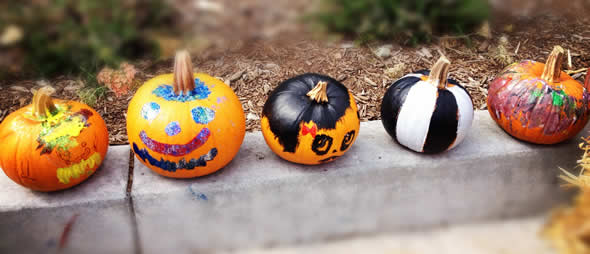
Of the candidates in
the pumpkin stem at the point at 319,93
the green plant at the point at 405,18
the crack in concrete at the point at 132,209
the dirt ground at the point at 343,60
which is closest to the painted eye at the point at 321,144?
the pumpkin stem at the point at 319,93

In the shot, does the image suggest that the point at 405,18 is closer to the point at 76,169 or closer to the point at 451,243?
the point at 451,243

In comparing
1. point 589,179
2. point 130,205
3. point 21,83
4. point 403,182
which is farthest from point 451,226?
point 21,83

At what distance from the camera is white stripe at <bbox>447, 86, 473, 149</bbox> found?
9.29ft

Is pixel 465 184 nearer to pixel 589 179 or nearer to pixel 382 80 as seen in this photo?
pixel 589 179

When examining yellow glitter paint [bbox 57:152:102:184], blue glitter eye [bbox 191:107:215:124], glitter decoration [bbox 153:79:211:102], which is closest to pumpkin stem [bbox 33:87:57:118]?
yellow glitter paint [bbox 57:152:102:184]

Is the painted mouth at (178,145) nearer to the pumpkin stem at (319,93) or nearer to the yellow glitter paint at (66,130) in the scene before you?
the yellow glitter paint at (66,130)

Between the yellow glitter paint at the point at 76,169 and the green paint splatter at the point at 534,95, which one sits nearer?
the yellow glitter paint at the point at 76,169

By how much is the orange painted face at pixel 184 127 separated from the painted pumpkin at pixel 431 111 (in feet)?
3.20

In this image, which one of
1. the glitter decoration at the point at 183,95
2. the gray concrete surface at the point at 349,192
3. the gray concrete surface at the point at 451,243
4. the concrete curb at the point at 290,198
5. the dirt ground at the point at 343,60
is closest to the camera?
the glitter decoration at the point at 183,95

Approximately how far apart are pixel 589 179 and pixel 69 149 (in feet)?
9.49

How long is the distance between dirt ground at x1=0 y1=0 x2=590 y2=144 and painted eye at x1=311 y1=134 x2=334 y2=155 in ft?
3.17

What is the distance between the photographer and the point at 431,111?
2.79 meters

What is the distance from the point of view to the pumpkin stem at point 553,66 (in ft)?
9.48

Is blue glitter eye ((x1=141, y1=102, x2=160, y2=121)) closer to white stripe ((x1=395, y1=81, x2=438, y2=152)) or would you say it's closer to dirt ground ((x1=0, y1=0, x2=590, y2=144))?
dirt ground ((x1=0, y1=0, x2=590, y2=144))
